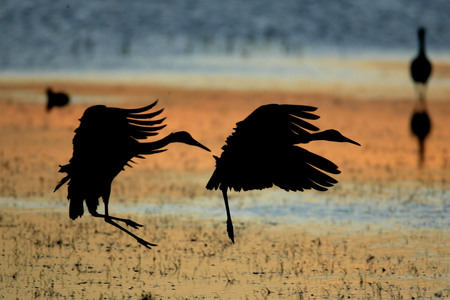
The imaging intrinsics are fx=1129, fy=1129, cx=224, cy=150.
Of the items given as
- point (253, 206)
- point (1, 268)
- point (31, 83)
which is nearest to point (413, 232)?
point (253, 206)

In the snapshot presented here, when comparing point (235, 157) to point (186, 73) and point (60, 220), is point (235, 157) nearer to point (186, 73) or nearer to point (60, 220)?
point (60, 220)

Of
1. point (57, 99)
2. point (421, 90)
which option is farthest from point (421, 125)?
point (57, 99)

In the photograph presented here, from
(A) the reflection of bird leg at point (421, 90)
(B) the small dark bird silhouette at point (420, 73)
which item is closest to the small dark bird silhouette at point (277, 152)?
(A) the reflection of bird leg at point (421, 90)

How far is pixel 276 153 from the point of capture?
39.2 feet

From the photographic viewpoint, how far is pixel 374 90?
30.2 m

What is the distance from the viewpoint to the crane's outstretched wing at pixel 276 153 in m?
11.8

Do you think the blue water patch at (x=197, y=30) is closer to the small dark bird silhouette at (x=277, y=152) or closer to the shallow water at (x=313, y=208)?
the shallow water at (x=313, y=208)

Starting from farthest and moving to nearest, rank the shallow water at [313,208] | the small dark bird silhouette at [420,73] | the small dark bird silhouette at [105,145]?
the small dark bird silhouette at [420,73] < the shallow water at [313,208] < the small dark bird silhouette at [105,145]

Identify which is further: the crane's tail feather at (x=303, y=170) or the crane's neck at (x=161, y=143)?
the crane's neck at (x=161, y=143)

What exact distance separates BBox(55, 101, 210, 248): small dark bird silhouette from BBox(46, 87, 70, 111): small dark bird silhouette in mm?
13388

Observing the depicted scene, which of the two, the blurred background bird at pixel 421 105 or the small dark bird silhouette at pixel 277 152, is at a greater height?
the blurred background bird at pixel 421 105

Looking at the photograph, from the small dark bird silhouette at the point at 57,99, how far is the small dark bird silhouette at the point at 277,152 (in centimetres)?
1441

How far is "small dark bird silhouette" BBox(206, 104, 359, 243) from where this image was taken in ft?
38.5

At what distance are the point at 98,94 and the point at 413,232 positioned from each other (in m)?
14.7
